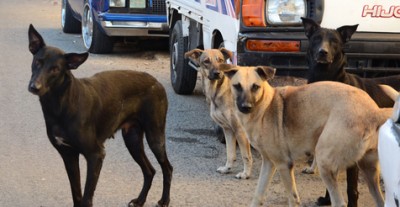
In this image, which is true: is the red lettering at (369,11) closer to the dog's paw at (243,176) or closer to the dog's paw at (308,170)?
the dog's paw at (308,170)

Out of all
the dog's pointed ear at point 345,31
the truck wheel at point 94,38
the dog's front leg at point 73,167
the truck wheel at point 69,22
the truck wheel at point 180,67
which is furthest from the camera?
the truck wheel at point 69,22

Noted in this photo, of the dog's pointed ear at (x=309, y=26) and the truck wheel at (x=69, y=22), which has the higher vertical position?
the dog's pointed ear at (x=309, y=26)

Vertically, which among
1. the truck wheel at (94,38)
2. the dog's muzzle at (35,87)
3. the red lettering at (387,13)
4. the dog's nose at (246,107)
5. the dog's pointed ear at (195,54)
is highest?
the red lettering at (387,13)

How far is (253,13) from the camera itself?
24.0ft

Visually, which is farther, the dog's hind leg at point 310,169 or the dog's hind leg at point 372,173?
the dog's hind leg at point 310,169

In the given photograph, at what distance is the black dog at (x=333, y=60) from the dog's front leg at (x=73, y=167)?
2.33 m

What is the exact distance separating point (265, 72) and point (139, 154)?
127cm

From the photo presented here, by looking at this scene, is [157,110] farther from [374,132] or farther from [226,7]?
[226,7]

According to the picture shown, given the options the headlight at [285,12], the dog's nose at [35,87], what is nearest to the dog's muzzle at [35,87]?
the dog's nose at [35,87]

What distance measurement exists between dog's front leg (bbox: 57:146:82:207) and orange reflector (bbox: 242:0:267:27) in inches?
99.5

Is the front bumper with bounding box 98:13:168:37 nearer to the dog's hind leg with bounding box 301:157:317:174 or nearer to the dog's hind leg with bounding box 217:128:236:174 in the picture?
the dog's hind leg with bounding box 217:128:236:174

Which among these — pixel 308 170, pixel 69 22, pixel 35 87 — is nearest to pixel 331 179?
pixel 308 170

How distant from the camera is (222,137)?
27.4ft

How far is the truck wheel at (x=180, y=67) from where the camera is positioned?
10.4m
